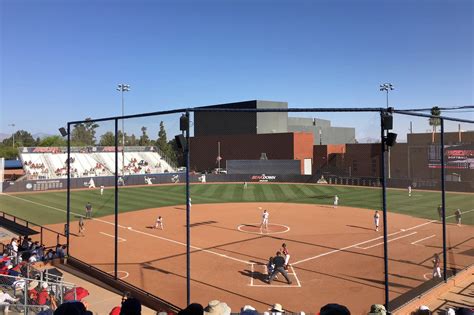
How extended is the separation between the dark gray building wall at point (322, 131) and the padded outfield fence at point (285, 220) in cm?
1642

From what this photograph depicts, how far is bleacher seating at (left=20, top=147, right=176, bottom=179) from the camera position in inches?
2051

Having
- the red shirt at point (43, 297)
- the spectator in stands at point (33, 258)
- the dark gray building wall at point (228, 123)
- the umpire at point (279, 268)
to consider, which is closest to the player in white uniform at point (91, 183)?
the dark gray building wall at point (228, 123)

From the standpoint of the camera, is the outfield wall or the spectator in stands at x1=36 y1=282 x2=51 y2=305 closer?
the spectator in stands at x1=36 y1=282 x2=51 y2=305

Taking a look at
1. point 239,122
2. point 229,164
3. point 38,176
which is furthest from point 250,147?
point 38,176

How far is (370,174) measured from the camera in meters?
56.8

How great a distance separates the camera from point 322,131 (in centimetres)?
8150

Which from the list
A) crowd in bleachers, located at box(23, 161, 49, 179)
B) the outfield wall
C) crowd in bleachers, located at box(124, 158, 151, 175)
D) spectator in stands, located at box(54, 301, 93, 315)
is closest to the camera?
spectator in stands, located at box(54, 301, 93, 315)

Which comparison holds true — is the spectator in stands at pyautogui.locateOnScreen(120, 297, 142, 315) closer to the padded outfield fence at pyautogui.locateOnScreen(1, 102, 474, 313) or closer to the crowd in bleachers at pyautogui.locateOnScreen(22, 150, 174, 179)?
the padded outfield fence at pyautogui.locateOnScreen(1, 102, 474, 313)

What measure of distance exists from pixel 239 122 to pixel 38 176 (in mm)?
37151

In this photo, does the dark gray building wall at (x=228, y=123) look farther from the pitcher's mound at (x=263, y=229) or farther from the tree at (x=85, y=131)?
the pitcher's mound at (x=263, y=229)

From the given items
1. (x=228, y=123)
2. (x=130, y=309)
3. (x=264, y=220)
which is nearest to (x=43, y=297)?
(x=130, y=309)

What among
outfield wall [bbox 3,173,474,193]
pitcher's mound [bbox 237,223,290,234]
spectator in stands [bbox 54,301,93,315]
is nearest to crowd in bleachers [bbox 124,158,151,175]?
outfield wall [bbox 3,173,474,193]

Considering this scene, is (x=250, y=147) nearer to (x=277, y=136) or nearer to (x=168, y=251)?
(x=277, y=136)

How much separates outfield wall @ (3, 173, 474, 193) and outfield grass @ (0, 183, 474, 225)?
4.32ft
